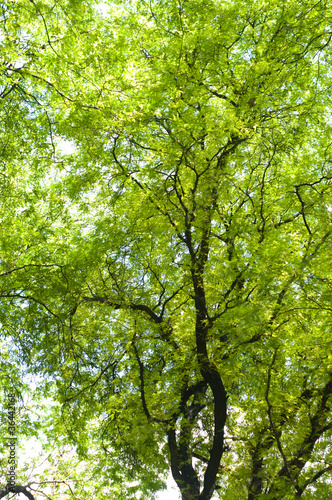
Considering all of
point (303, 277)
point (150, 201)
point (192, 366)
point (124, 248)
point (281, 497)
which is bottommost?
point (281, 497)

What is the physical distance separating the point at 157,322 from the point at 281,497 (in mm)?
3330

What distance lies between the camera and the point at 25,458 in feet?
42.9

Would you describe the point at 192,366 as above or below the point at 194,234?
below

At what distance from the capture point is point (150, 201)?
735 centimetres

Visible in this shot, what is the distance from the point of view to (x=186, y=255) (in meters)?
7.39

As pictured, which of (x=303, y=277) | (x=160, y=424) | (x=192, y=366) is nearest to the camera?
(x=303, y=277)

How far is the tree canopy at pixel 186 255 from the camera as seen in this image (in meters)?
6.22

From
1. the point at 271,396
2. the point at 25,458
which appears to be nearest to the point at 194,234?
the point at 271,396

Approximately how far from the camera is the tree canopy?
6.22m

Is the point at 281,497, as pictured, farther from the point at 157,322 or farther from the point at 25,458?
the point at 25,458

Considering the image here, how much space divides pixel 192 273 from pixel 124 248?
1.43m

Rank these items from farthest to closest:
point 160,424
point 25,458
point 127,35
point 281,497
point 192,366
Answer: point 25,458 → point 127,35 → point 160,424 → point 192,366 → point 281,497

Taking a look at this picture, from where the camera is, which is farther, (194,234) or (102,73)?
(194,234)

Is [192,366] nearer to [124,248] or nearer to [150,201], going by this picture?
[124,248]
